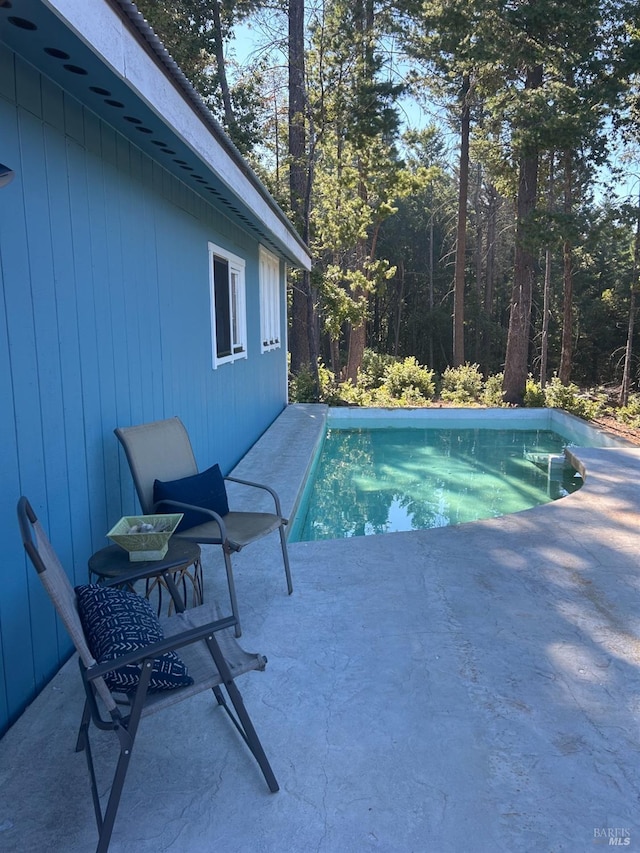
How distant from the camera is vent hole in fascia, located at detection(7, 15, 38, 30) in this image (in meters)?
1.87

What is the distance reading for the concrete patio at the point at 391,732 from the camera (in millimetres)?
1652

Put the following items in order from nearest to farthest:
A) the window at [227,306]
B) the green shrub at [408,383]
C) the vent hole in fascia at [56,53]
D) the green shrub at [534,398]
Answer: the vent hole in fascia at [56,53]
the window at [227,306]
the green shrub at [534,398]
the green shrub at [408,383]

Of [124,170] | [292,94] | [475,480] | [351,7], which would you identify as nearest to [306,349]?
[292,94]

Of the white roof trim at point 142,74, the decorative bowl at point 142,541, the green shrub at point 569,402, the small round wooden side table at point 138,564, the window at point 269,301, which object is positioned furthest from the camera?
the green shrub at point 569,402

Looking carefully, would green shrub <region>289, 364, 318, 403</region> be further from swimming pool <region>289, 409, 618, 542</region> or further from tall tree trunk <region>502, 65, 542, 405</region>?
tall tree trunk <region>502, 65, 542, 405</region>

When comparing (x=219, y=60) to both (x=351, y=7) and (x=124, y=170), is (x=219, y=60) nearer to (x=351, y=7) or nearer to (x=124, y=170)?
(x=351, y=7)

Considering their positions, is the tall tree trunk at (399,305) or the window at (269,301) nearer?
the window at (269,301)

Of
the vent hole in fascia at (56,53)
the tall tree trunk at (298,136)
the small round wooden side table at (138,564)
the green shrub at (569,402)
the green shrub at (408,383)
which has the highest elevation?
the tall tree trunk at (298,136)

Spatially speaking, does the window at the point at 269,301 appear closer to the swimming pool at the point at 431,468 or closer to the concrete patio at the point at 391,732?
→ the swimming pool at the point at 431,468

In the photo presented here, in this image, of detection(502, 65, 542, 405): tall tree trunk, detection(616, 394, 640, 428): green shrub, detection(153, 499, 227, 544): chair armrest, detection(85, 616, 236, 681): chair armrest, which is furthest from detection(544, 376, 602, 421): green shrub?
detection(85, 616, 236, 681): chair armrest

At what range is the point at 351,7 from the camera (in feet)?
37.1

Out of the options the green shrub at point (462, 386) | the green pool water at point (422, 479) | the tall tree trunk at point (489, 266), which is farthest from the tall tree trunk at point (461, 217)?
the tall tree trunk at point (489, 266)

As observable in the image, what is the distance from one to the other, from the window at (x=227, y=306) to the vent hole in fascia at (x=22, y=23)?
3.32m

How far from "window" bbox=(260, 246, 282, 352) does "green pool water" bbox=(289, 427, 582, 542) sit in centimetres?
173
